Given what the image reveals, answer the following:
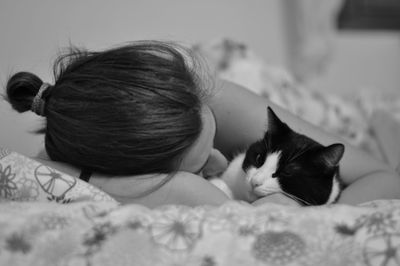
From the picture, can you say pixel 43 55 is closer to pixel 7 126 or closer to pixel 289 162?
pixel 7 126

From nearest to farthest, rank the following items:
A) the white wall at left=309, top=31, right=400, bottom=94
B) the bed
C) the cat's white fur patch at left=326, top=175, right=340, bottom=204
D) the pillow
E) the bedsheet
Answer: the bed
the pillow
the cat's white fur patch at left=326, top=175, right=340, bottom=204
the bedsheet
the white wall at left=309, top=31, right=400, bottom=94

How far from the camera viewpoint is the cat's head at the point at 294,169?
2.89 feet

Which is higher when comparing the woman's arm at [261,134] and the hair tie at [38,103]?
the hair tie at [38,103]

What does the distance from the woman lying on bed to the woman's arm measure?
177 mm

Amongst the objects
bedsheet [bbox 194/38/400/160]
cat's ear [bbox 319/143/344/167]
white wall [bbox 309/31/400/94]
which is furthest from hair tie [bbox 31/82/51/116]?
white wall [bbox 309/31/400/94]

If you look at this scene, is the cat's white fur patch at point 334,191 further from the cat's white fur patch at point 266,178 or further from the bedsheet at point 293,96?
the bedsheet at point 293,96

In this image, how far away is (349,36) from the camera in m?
2.44

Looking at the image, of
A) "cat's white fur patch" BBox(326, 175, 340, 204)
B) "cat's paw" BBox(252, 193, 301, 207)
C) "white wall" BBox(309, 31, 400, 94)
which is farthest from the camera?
"white wall" BBox(309, 31, 400, 94)

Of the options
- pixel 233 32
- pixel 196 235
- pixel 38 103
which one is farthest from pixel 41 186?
pixel 233 32

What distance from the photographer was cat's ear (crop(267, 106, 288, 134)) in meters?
0.90

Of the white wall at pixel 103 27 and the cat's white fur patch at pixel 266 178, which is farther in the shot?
the white wall at pixel 103 27

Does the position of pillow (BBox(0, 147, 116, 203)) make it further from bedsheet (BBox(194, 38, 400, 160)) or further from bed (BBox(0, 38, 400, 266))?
bedsheet (BBox(194, 38, 400, 160))

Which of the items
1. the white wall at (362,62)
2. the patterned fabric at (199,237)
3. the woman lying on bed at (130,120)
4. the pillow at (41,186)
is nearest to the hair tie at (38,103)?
the woman lying on bed at (130,120)

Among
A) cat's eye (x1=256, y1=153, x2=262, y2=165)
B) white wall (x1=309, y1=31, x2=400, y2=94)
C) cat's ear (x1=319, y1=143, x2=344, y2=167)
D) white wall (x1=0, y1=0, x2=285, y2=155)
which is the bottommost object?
white wall (x1=309, y1=31, x2=400, y2=94)
